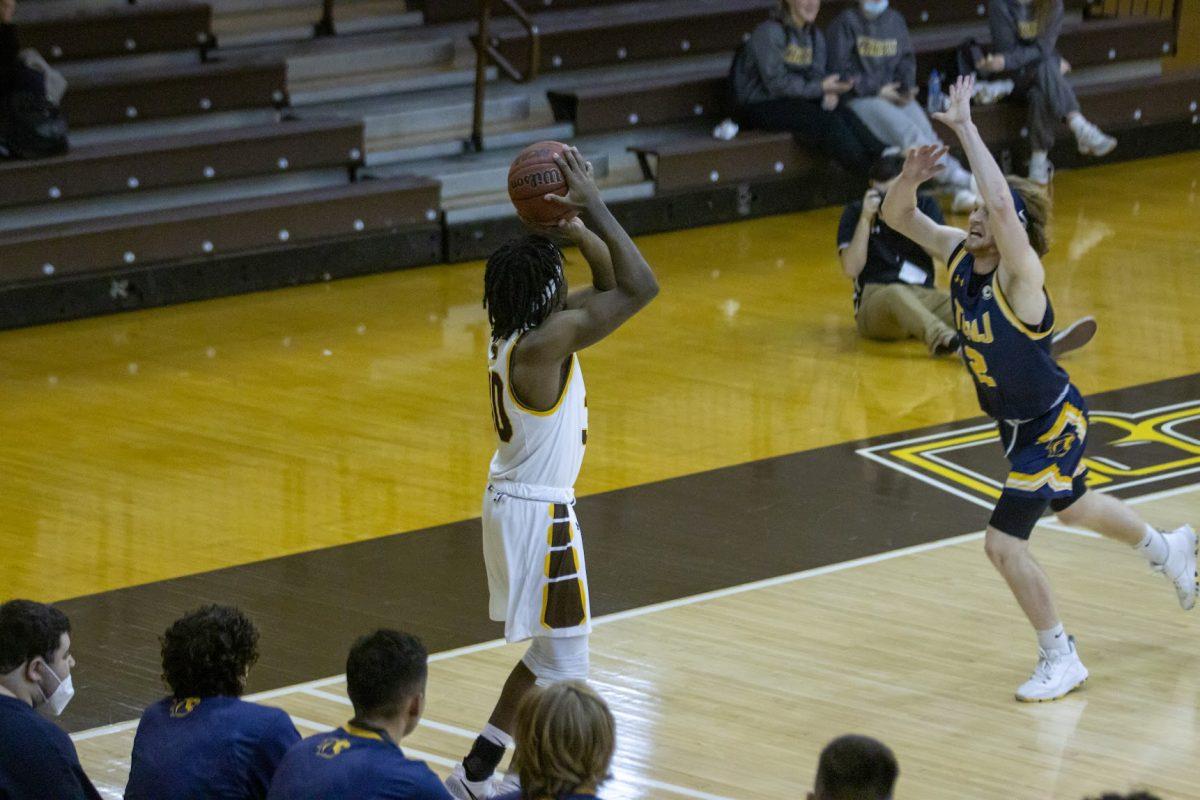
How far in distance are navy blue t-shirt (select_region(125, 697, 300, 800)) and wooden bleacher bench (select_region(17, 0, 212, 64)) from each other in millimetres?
8406

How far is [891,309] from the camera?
9328 mm

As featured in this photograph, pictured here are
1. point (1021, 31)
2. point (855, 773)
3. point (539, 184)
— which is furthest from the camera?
point (1021, 31)

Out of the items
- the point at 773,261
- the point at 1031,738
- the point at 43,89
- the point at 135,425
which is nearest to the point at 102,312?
the point at 43,89

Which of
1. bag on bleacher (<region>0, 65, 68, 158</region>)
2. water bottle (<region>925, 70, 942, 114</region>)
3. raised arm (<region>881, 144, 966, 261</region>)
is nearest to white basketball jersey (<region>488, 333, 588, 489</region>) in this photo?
raised arm (<region>881, 144, 966, 261</region>)

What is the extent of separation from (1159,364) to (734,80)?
452 centimetres

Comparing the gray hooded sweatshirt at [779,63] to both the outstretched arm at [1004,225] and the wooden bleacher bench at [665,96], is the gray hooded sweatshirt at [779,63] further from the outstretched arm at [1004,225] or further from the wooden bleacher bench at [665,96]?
the outstretched arm at [1004,225]

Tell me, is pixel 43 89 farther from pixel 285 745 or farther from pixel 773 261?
pixel 285 745

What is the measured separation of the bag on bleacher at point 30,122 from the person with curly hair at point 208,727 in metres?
7.00

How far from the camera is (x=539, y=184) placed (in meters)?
4.51

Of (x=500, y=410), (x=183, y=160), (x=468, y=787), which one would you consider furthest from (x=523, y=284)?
(x=183, y=160)

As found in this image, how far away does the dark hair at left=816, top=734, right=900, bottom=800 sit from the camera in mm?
3141

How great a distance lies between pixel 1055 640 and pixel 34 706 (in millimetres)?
2888

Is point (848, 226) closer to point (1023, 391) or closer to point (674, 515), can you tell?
point (674, 515)

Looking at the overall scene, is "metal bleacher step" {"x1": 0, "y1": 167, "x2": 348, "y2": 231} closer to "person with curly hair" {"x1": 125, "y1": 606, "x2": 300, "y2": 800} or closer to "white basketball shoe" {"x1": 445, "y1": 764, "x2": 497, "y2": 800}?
"white basketball shoe" {"x1": 445, "y1": 764, "x2": 497, "y2": 800}
